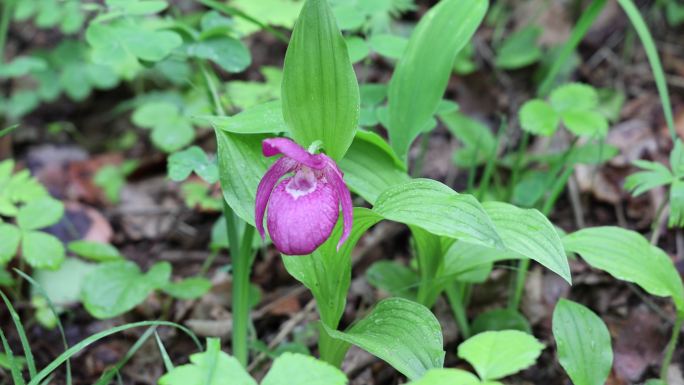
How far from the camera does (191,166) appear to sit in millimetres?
1810

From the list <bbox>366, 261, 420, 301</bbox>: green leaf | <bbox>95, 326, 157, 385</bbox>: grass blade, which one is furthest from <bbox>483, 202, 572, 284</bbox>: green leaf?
<bbox>95, 326, 157, 385</bbox>: grass blade

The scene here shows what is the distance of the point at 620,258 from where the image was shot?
5.42ft

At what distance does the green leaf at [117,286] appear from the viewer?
1909mm

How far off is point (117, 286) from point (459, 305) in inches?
41.8

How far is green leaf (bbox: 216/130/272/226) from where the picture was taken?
1560 millimetres

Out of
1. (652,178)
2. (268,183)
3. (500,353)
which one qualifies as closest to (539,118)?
(652,178)

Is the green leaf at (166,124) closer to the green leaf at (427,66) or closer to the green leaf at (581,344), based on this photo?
the green leaf at (427,66)

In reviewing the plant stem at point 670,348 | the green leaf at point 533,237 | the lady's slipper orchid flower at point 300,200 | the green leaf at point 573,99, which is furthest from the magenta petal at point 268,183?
the green leaf at point 573,99

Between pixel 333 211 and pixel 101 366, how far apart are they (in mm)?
1151

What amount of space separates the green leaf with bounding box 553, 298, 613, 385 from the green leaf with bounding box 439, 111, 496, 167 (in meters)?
0.98

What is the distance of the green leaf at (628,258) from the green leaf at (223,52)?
1143 millimetres

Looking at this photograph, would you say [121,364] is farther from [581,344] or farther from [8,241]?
[581,344]


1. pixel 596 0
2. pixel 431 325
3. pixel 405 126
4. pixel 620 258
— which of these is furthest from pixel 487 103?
pixel 431 325

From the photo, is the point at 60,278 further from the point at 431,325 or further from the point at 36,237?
the point at 431,325
